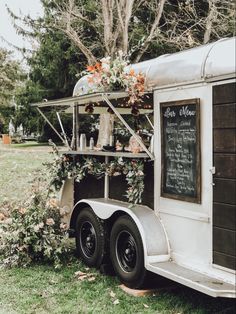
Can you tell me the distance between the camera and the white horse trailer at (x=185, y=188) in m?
4.24

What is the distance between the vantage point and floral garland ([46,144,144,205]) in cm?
532

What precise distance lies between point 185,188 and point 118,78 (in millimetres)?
1558

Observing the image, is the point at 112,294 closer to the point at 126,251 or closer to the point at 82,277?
the point at 126,251

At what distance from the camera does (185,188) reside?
4.75 m

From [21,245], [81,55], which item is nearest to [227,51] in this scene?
[21,245]

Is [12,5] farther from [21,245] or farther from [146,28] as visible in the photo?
[21,245]

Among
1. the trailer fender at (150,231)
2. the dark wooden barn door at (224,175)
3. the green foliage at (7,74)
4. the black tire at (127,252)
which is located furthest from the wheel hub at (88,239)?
the green foliage at (7,74)

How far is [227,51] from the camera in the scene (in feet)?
13.9

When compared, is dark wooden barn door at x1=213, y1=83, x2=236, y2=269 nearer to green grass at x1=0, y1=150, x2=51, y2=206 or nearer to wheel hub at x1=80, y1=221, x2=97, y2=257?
wheel hub at x1=80, y1=221, x2=97, y2=257

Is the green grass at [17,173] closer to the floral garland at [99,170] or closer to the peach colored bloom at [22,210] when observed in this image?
the floral garland at [99,170]

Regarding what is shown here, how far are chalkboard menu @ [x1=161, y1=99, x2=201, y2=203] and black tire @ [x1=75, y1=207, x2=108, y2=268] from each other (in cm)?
Result: 119

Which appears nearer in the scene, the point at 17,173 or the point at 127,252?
the point at 127,252

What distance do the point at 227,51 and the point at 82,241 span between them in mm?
3273

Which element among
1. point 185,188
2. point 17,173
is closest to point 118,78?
point 185,188
